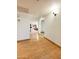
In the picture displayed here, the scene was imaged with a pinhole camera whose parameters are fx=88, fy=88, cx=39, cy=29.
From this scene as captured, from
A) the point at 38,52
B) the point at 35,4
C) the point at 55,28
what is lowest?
the point at 38,52

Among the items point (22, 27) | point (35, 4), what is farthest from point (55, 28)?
point (22, 27)

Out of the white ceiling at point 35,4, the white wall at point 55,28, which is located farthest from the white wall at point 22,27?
the white wall at point 55,28

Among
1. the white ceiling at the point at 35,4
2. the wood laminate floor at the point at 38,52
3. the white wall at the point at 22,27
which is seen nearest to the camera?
the wood laminate floor at the point at 38,52

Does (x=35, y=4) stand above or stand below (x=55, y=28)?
above

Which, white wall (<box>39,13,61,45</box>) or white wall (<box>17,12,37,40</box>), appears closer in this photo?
white wall (<box>39,13,61,45</box>)

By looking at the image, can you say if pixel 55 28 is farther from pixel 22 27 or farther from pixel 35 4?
pixel 22 27

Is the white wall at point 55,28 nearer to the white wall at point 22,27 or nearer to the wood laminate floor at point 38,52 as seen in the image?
the wood laminate floor at point 38,52

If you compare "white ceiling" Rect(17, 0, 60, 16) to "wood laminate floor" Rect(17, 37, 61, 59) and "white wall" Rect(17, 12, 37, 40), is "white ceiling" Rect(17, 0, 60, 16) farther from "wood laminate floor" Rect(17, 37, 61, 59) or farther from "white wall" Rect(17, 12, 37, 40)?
"wood laminate floor" Rect(17, 37, 61, 59)

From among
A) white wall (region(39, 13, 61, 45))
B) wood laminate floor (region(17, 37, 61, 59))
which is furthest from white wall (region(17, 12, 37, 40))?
white wall (region(39, 13, 61, 45))

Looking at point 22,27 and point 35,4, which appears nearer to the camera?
point 35,4
